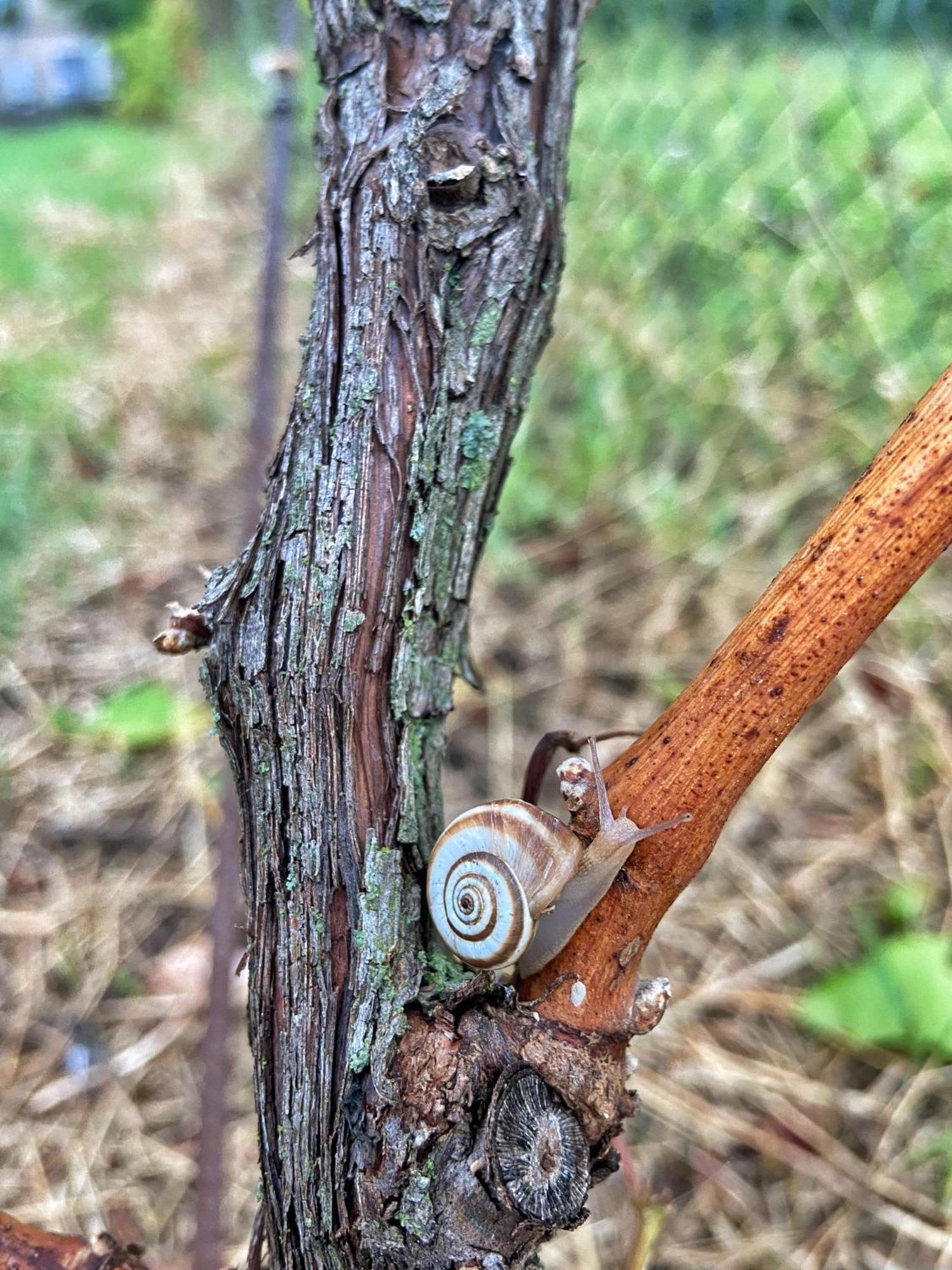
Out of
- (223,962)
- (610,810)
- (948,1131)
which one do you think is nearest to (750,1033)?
(948,1131)

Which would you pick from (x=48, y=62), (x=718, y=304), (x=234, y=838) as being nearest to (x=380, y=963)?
(x=234, y=838)

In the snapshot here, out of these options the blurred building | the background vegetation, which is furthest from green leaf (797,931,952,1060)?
the blurred building

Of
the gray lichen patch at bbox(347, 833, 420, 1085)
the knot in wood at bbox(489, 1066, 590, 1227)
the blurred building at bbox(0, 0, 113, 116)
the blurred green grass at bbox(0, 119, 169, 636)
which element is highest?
the blurred building at bbox(0, 0, 113, 116)

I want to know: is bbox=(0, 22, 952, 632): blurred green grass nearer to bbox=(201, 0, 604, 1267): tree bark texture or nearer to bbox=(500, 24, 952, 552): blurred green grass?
bbox=(500, 24, 952, 552): blurred green grass

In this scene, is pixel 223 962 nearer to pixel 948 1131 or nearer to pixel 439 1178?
pixel 439 1178

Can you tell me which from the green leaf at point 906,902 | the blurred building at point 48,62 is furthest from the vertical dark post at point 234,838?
the blurred building at point 48,62

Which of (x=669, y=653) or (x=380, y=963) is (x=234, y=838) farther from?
(x=669, y=653)
